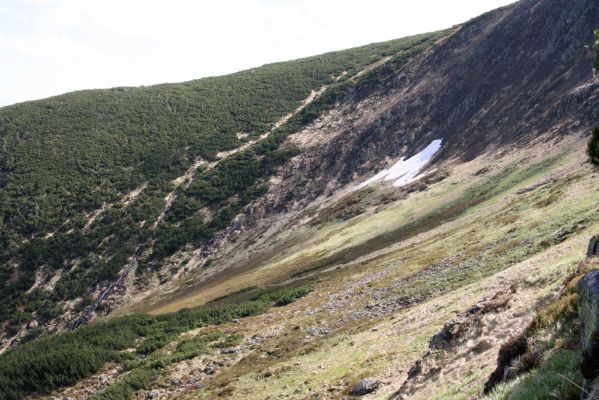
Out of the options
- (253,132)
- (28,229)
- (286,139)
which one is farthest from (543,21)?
(28,229)

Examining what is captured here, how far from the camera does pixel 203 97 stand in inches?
6388

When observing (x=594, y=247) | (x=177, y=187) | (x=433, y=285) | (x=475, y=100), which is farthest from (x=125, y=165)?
(x=594, y=247)

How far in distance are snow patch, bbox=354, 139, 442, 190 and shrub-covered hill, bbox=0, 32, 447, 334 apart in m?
29.2

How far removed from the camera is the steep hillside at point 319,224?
87.1 ft

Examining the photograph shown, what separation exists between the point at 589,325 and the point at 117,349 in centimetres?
4885

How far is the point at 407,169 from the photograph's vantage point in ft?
323

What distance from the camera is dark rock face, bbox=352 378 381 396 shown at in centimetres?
2233

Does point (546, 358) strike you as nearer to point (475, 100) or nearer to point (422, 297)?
point (422, 297)

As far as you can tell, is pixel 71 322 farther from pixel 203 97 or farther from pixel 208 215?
pixel 203 97

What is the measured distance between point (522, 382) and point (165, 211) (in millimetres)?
106744

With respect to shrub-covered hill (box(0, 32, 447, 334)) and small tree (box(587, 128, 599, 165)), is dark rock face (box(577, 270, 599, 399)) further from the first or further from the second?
shrub-covered hill (box(0, 32, 447, 334))

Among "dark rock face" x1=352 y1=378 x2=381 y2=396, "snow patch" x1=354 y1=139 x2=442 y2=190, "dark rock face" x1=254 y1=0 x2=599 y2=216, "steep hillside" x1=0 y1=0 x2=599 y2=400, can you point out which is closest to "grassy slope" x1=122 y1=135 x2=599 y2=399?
"steep hillside" x1=0 y1=0 x2=599 y2=400

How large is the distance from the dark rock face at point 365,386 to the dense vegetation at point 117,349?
23641 mm

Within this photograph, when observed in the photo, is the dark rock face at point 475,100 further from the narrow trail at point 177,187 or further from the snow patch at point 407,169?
the narrow trail at point 177,187
